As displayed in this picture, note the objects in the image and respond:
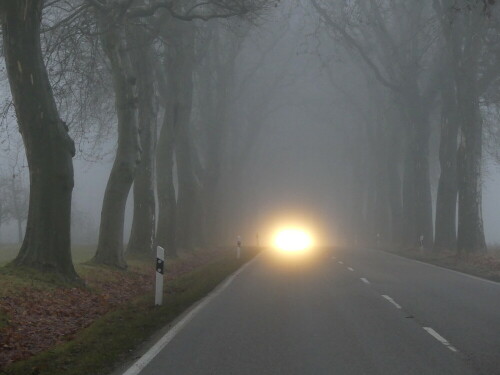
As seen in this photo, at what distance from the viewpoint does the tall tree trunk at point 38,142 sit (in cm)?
1323

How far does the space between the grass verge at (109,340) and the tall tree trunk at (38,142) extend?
7.12ft

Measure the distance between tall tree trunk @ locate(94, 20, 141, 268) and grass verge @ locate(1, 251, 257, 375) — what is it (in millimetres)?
4338

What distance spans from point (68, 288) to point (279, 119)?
5557 centimetres

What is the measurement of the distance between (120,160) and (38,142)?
5.54m

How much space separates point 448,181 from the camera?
1214 inches

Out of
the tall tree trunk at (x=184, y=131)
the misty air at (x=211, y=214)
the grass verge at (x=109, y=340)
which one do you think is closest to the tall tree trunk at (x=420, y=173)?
the misty air at (x=211, y=214)

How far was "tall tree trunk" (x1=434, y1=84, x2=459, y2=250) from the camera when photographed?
1212 inches

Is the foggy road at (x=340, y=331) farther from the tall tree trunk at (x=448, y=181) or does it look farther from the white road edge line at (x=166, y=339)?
the tall tree trunk at (x=448, y=181)

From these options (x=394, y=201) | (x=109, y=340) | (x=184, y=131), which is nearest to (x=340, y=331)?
(x=109, y=340)

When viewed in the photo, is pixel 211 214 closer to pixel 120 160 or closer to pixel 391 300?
pixel 120 160

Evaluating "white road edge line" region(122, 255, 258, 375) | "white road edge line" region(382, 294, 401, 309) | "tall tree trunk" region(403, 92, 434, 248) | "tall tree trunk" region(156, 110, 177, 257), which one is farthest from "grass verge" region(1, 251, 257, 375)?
"tall tree trunk" region(403, 92, 434, 248)

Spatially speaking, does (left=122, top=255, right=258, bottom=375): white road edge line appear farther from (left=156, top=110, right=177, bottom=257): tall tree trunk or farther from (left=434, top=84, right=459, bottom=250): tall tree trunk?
(left=434, top=84, right=459, bottom=250): tall tree trunk

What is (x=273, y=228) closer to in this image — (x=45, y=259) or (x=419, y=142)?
(x=419, y=142)

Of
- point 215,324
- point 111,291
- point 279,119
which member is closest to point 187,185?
point 111,291
